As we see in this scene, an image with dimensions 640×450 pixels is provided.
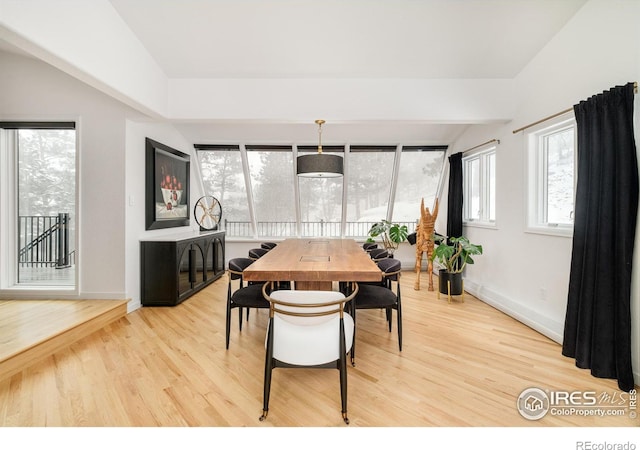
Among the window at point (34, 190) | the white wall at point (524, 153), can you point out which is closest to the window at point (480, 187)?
the white wall at point (524, 153)

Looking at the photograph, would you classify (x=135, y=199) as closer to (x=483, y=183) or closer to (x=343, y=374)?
(x=343, y=374)

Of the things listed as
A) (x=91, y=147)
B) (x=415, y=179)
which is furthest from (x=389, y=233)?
(x=91, y=147)

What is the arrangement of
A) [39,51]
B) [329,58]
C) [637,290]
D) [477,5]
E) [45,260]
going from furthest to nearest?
[45,260], [329,58], [477,5], [637,290], [39,51]

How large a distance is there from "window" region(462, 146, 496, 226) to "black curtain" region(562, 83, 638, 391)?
5.84ft

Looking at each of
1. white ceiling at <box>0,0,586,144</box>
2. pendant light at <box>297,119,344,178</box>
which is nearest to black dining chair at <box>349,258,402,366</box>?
pendant light at <box>297,119,344,178</box>

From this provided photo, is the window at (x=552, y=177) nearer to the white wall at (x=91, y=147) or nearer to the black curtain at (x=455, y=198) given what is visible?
the black curtain at (x=455, y=198)

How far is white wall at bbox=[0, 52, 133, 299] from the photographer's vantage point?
3.47 meters

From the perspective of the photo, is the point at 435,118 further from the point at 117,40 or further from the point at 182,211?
the point at 182,211

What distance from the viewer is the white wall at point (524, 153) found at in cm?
226

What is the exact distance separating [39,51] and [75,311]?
253 centimetres

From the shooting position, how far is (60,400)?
6.33 feet

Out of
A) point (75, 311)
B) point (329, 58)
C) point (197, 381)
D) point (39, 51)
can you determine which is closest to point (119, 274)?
point (75, 311)

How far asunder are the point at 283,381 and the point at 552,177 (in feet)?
10.9

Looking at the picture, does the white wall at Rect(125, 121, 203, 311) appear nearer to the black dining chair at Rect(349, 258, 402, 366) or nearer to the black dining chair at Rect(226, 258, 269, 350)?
the black dining chair at Rect(226, 258, 269, 350)
